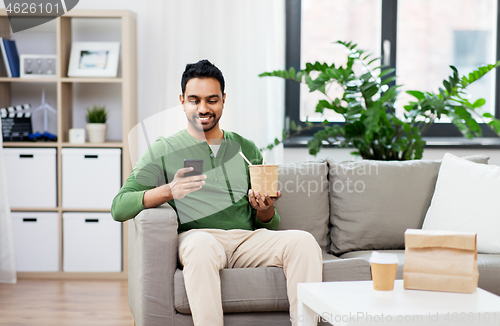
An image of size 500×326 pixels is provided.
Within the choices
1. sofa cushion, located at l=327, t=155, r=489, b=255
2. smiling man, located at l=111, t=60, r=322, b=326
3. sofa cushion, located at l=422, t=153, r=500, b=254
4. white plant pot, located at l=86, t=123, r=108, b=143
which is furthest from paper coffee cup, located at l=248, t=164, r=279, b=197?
white plant pot, located at l=86, t=123, r=108, b=143

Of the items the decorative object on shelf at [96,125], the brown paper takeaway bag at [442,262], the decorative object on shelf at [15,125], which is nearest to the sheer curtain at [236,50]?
the decorative object on shelf at [96,125]

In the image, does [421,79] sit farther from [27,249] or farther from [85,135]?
[27,249]

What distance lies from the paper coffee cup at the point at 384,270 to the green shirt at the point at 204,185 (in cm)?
70

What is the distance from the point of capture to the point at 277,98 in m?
3.33

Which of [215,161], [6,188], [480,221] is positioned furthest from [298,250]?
[6,188]

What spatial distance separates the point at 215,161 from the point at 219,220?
24 cm

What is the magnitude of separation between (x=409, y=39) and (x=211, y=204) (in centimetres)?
228

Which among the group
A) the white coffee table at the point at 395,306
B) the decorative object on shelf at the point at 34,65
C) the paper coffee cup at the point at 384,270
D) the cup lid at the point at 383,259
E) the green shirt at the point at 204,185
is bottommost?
the white coffee table at the point at 395,306

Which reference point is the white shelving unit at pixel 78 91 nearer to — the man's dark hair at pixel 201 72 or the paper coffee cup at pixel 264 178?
the man's dark hair at pixel 201 72

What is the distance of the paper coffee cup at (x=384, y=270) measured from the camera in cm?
138

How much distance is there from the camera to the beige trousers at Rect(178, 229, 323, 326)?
1638mm

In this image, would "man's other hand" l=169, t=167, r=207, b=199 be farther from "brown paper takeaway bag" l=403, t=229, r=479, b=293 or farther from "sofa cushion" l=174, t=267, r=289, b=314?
"brown paper takeaway bag" l=403, t=229, r=479, b=293

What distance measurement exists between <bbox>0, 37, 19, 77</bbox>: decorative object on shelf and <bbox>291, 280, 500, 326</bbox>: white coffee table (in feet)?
8.28

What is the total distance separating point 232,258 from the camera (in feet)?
6.26
